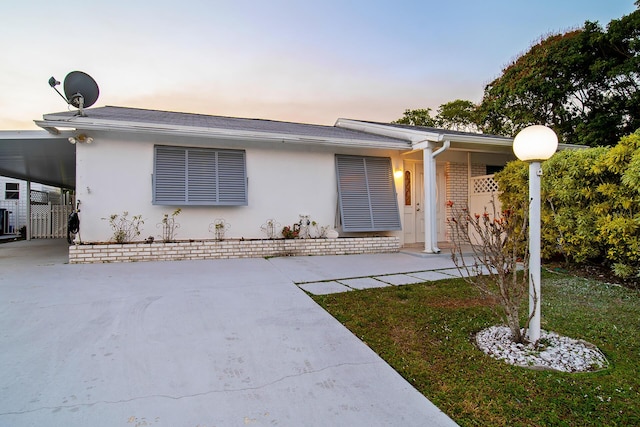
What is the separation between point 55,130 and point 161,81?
199 inches

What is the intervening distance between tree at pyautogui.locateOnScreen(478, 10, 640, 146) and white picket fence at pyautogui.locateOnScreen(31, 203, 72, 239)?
20.3 m

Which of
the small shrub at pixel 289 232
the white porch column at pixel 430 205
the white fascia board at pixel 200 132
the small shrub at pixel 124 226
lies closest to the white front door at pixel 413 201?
the white fascia board at pixel 200 132

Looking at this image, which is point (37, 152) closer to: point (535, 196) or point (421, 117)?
point (535, 196)

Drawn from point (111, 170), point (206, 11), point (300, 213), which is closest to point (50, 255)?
point (111, 170)

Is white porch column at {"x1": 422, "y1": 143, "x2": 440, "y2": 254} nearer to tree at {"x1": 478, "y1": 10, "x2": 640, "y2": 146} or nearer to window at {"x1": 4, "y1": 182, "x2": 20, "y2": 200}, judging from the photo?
tree at {"x1": 478, "y1": 10, "x2": 640, "y2": 146}

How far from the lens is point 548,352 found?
8.08 feet

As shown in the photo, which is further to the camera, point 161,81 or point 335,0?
point 161,81

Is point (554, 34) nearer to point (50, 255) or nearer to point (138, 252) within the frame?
point (138, 252)

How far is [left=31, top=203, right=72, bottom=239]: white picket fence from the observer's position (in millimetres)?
12086

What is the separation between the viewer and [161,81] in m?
10.1

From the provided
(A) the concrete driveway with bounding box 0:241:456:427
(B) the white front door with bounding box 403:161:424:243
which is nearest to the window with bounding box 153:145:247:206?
(A) the concrete driveway with bounding box 0:241:456:427

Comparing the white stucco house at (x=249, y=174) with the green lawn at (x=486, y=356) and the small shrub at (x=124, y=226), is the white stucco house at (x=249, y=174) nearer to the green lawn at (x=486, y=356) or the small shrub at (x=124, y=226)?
the small shrub at (x=124, y=226)

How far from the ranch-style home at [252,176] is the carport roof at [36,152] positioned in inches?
12.2

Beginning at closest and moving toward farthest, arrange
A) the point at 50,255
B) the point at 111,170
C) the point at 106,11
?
the point at 111,170 < the point at 50,255 < the point at 106,11
